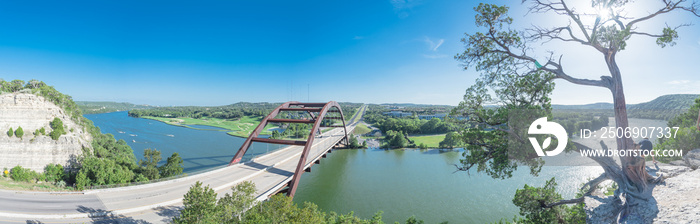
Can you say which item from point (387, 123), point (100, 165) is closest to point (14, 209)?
point (100, 165)

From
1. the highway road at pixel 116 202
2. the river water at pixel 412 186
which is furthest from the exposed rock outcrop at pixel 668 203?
the highway road at pixel 116 202

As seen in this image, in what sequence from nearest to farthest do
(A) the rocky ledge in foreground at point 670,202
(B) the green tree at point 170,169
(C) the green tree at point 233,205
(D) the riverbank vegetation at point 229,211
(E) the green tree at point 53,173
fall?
(A) the rocky ledge in foreground at point 670,202
(D) the riverbank vegetation at point 229,211
(C) the green tree at point 233,205
(E) the green tree at point 53,173
(B) the green tree at point 170,169

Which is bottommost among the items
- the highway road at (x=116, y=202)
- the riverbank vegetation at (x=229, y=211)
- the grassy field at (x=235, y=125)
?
the grassy field at (x=235, y=125)

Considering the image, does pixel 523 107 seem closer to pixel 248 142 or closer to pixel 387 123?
pixel 248 142

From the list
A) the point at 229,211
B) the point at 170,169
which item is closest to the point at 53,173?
the point at 170,169

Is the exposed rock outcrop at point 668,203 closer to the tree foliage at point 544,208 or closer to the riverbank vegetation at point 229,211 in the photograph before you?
the tree foliage at point 544,208

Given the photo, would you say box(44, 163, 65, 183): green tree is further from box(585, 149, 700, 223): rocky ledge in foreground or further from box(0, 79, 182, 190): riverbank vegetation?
box(585, 149, 700, 223): rocky ledge in foreground

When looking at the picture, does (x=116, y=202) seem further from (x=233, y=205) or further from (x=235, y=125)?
(x=235, y=125)

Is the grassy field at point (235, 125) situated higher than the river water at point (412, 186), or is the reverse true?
the grassy field at point (235, 125)
